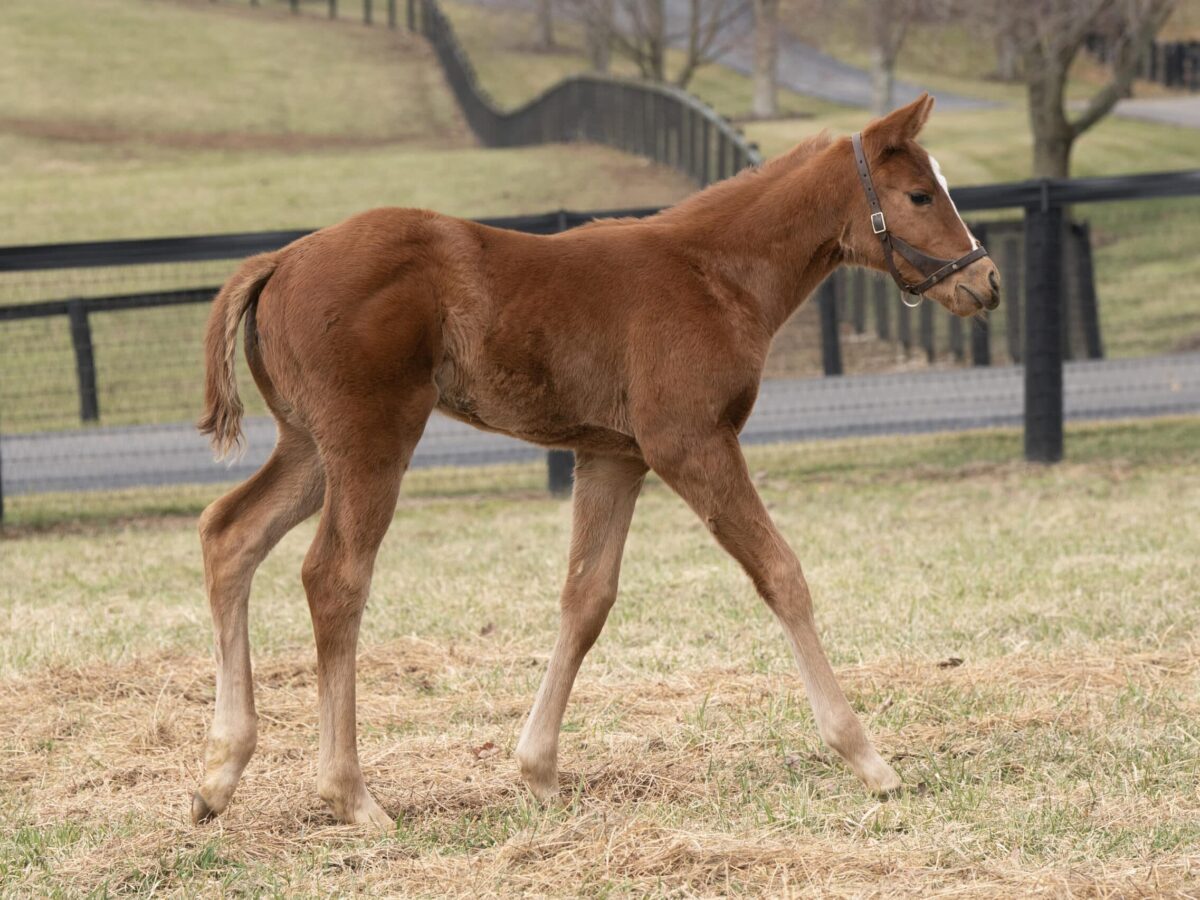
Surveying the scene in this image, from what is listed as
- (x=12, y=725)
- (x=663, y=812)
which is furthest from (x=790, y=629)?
(x=12, y=725)

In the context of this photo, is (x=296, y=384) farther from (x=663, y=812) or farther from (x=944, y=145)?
(x=944, y=145)

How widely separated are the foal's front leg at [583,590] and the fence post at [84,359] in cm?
831

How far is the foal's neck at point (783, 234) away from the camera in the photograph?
4559 mm

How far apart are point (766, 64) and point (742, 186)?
114 feet

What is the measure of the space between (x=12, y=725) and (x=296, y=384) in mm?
1925

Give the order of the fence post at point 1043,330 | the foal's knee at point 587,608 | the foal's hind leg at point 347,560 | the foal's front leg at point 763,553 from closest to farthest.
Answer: the foal's hind leg at point 347,560
the foal's front leg at point 763,553
the foal's knee at point 587,608
the fence post at point 1043,330

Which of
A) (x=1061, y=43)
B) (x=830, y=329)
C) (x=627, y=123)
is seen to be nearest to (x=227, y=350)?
(x=830, y=329)

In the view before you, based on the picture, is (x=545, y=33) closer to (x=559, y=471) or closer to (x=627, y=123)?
(x=627, y=123)

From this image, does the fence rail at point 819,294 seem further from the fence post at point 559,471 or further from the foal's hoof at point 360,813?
the foal's hoof at point 360,813

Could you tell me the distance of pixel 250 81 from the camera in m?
42.6

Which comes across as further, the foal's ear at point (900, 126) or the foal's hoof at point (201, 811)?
the foal's ear at point (900, 126)

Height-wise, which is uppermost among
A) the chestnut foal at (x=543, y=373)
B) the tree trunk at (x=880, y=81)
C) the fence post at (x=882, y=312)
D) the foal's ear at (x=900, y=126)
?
the tree trunk at (x=880, y=81)

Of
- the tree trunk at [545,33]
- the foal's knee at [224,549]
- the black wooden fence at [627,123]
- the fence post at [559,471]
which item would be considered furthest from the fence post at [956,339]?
the tree trunk at [545,33]

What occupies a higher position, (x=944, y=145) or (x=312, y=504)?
(x=944, y=145)
